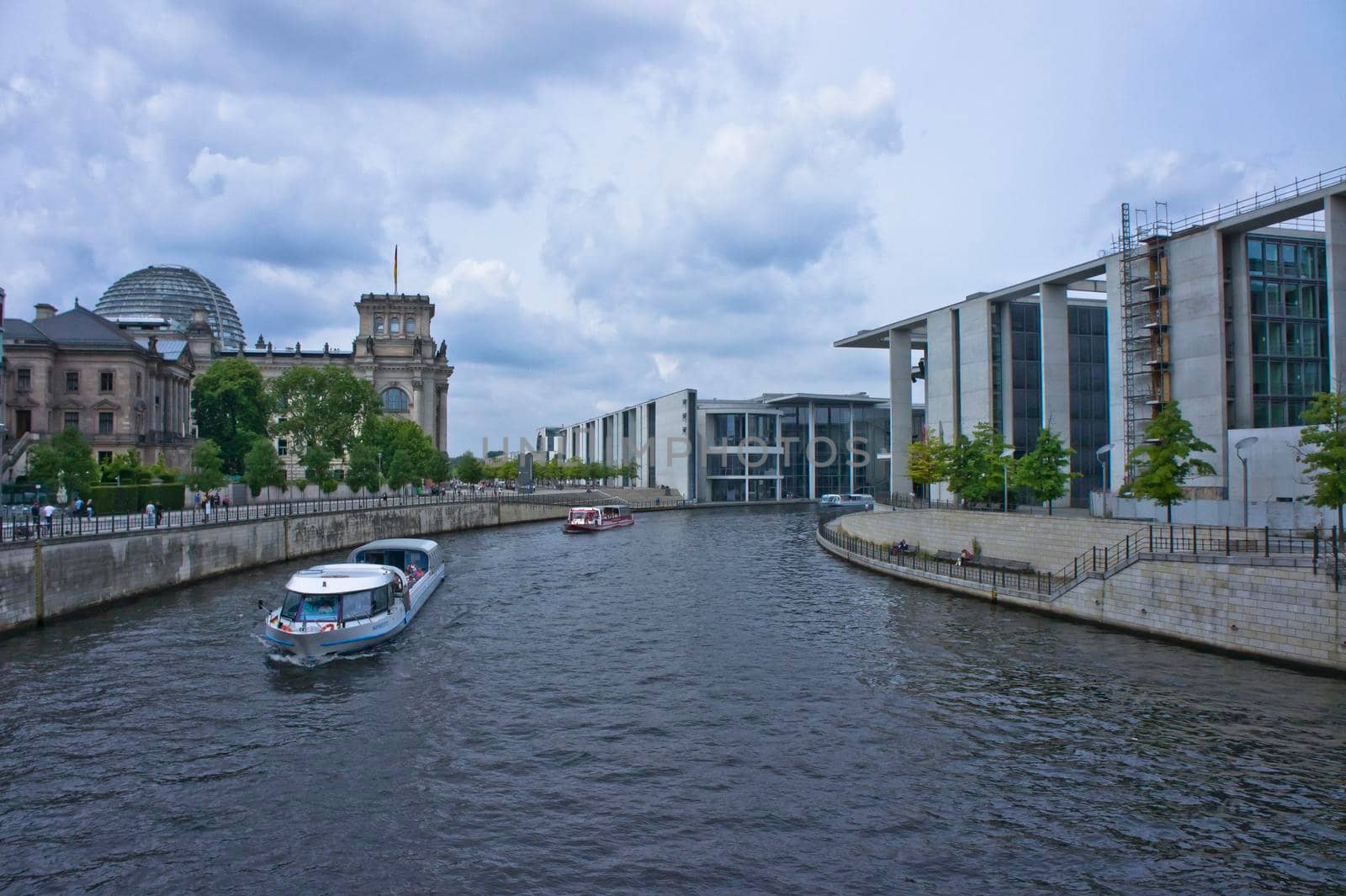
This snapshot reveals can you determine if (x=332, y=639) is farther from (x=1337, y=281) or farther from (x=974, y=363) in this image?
(x=974, y=363)

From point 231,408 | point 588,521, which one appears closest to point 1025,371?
point 588,521

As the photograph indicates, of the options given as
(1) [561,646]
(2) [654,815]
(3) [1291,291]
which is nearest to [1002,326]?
(3) [1291,291]

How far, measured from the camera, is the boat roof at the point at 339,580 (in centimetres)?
3244

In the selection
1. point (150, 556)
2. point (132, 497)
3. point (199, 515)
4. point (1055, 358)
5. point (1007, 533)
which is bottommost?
point (150, 556)

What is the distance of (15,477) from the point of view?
6512 cm

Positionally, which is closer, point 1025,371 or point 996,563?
point 996,563

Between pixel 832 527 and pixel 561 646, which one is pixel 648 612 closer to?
pixel 561 646

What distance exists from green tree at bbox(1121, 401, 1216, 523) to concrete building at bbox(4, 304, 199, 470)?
8522 centimetres

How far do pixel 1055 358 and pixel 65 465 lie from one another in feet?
238

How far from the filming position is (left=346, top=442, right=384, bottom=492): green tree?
97.1m

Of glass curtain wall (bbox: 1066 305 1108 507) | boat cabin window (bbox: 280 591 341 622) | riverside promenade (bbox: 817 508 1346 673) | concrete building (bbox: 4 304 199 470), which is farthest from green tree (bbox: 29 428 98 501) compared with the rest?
glass curtain wall (bbox: 1066 305 1108 507)

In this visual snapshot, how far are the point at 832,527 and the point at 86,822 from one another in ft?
214

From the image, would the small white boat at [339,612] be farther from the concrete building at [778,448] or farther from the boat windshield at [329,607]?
the concrete building at [778,448]

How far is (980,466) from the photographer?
6269 cm
